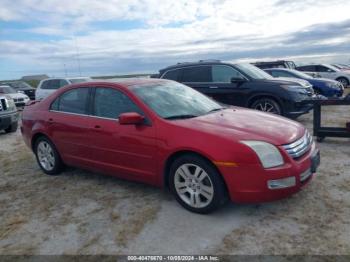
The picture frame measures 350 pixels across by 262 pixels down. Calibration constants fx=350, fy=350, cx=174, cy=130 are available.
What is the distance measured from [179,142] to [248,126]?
82cm

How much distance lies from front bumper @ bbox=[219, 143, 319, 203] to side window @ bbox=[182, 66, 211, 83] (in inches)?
235

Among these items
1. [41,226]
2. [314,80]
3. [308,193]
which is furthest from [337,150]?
[314,80]

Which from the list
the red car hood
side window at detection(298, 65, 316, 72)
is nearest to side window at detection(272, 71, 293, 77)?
side window at detection(298, 65, 316, 72)

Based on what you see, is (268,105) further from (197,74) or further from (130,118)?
(130,118)

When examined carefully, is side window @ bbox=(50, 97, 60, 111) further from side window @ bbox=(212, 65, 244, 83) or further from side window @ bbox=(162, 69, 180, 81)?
side window @ bbox=(212, 65, 244, 83)

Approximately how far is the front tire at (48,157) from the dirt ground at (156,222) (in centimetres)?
41

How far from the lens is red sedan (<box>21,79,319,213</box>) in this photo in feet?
11.9

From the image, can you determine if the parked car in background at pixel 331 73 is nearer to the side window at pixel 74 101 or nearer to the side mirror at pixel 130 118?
the side window at pixel 74 101

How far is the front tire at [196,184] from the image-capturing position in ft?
12.3

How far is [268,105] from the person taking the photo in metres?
8.85

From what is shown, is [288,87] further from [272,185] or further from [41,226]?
[41,226]

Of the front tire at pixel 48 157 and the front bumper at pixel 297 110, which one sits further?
the front bumper at pixel 297 110

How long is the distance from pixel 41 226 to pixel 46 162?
6.73 feet

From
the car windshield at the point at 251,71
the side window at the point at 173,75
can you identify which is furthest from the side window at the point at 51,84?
the car windshield at the point at 251,71
